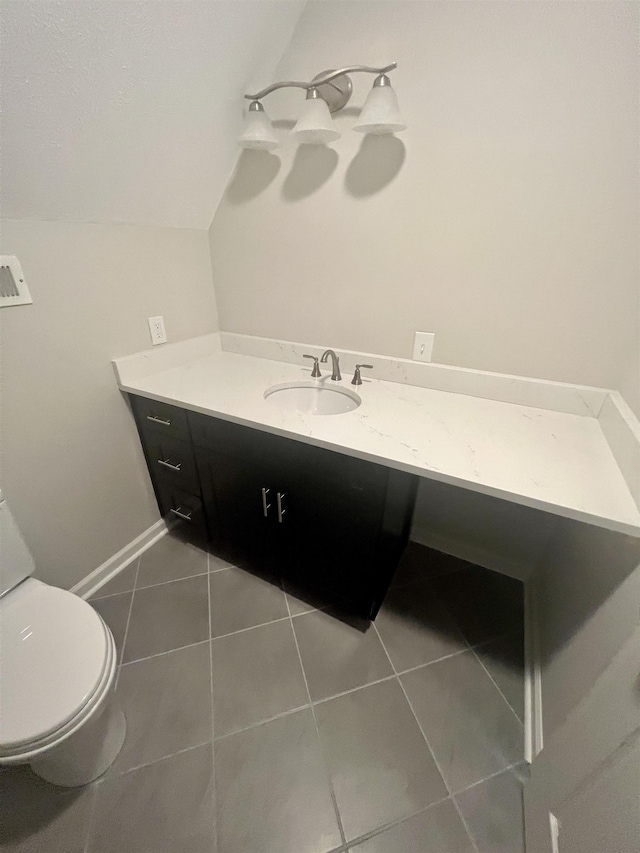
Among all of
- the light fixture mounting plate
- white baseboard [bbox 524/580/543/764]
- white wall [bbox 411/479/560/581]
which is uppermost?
the light fixture mounting plate

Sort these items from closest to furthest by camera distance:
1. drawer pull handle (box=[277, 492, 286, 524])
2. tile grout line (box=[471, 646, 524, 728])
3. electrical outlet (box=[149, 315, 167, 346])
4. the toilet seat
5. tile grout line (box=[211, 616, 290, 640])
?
the toilet seat
tile grout line (box=[471, 646, 524, 728])
drawer pull handle (box=[277, 492, 286, 524])
tile grout line (box=[211, 616, 290, 640])
electrical outlet (box=[149, 315, 167, 346])

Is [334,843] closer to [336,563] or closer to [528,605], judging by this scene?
[336,563]

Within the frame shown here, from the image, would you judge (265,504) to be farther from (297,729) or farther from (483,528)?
(483,528)

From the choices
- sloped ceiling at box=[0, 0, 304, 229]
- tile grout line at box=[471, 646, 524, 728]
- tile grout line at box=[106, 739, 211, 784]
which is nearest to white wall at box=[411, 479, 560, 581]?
tile grout line at box=[471, 646, 524, 728]

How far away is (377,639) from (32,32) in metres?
1.95

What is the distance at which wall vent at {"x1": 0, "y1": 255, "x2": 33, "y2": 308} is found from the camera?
3.32ft

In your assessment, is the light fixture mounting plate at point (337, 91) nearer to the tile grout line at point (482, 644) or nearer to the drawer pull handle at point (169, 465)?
the drawer pull handle at point (169, 465)

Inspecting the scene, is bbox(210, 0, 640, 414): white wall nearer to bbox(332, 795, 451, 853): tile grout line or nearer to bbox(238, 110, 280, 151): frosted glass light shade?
bbox(238, 110, 280, 151): frosted glass light shade

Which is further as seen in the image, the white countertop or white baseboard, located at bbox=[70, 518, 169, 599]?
white baseboard, located at bbox=[70, 518, 169, 599]

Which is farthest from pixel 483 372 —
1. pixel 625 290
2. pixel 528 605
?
pixel 528 605

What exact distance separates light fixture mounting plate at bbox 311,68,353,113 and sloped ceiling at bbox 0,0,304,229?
22 centimetres

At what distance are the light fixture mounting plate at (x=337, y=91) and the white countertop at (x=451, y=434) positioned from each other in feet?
3.03

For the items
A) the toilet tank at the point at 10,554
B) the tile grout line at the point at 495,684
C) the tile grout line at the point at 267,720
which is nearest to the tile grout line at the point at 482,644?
the tile grout line at the point at 495,684

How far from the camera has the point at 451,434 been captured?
3.48 feet
